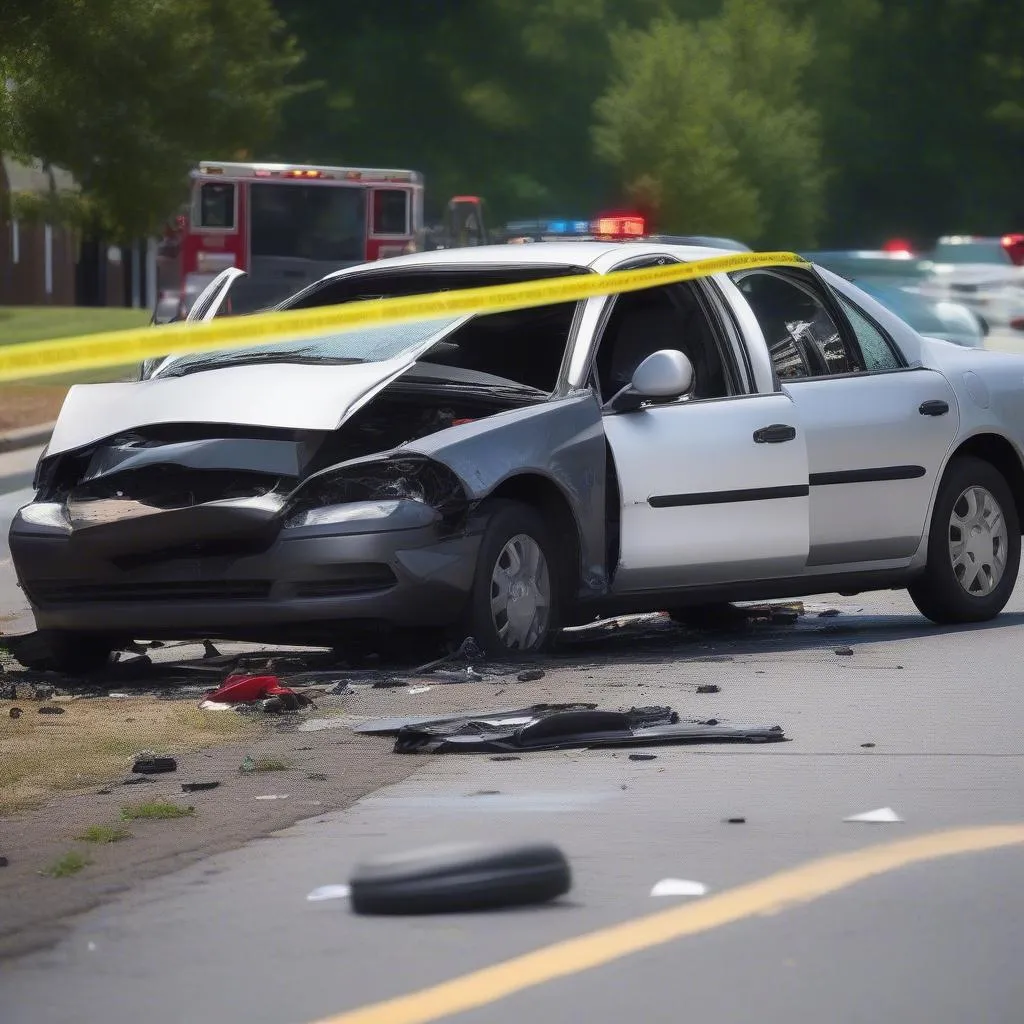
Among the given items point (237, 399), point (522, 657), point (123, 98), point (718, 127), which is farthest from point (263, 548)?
point (718, 127)

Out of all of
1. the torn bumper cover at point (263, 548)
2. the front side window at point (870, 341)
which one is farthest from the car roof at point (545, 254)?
the torn bumper cover at point (263, 548)

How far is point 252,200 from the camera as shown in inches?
1312

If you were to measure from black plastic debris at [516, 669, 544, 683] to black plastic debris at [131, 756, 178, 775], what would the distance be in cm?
177

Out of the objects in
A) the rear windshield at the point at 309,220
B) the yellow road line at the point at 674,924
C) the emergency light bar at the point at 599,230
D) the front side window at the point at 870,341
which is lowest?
the yellow road line at the point at 674,924

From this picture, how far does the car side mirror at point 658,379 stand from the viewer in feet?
30.3

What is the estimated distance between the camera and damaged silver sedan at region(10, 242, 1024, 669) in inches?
344

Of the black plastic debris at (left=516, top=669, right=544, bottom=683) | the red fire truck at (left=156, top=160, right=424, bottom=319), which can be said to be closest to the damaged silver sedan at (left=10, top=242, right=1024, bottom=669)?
the black plastic debris at (left=516, top=669, right=544, bottom=683)

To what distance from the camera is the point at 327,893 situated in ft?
17.9

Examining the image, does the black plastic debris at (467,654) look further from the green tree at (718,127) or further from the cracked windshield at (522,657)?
the green tree at (718,127)

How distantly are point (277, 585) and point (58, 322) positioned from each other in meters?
39.4

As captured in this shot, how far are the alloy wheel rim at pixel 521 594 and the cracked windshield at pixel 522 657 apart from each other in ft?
0.05

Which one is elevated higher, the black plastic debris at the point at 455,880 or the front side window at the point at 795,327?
the front side window at the point at 795,327

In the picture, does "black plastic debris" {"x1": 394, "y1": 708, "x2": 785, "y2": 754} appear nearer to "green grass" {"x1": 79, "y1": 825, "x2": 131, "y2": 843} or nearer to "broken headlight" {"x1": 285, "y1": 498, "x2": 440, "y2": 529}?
"broken headlight" {"x1": 285, "y1": 498, "x2": 440, "y2": 529}

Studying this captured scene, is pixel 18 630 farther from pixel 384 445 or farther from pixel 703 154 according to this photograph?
pixel 703 154
